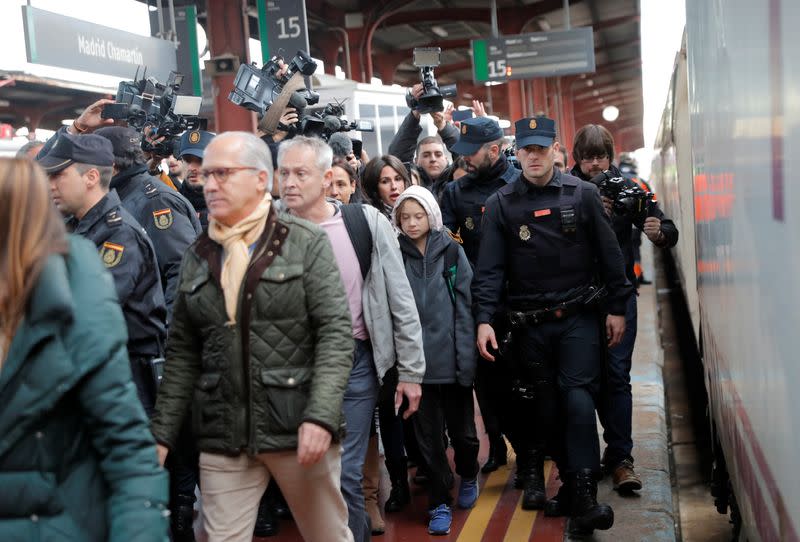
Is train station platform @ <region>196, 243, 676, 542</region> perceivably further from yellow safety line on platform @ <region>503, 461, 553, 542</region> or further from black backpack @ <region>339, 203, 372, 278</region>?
black backpack @ <region>339, 203, 372, 278</region>

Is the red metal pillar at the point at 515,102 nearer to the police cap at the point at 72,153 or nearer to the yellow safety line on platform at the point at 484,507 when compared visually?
the yellow safety line on platform at the point at 484,507

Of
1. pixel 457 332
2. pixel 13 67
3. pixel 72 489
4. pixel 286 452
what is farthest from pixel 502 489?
pixel 13 67

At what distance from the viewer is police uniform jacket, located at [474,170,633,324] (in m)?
5.45

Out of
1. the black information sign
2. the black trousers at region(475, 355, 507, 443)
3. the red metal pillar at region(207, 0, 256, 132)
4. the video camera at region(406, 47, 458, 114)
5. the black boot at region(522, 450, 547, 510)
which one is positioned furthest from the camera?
the red metal pillar at region(207, 0, 256, 132)

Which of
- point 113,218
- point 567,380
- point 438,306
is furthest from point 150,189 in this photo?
point 567,380

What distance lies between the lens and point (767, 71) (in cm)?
229

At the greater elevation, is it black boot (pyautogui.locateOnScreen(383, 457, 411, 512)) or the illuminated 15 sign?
the illuminated 15 sign

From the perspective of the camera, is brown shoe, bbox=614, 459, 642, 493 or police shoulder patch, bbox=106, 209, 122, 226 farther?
brown shoe, bbox=614, 459, 642, 493

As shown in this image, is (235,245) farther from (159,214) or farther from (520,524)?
(520,524)

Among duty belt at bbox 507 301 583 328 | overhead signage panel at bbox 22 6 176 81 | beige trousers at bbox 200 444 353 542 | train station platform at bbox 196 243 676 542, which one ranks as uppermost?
overhead signage panel at bbox 22 6 176 81

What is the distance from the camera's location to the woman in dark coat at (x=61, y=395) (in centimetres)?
222

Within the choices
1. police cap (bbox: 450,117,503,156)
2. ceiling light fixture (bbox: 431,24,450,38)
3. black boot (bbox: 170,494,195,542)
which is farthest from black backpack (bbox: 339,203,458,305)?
ceiling light fixture (bbox: 431,24,450,38)

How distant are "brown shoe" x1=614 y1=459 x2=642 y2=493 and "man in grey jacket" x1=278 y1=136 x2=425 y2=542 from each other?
6.04ft

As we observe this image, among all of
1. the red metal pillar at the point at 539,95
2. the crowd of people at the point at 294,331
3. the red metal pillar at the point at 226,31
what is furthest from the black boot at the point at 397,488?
the red metal pillar at the point at 539,95
